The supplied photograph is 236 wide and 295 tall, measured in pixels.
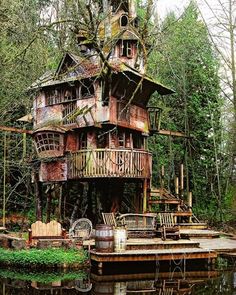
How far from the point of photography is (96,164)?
23.5m

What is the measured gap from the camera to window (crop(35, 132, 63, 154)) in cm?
2528

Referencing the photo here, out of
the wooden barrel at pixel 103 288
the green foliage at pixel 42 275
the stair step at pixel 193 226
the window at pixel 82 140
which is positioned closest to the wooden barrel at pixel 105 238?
the green foliage at pixel 42 275

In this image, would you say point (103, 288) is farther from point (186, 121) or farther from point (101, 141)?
point (186, 121)

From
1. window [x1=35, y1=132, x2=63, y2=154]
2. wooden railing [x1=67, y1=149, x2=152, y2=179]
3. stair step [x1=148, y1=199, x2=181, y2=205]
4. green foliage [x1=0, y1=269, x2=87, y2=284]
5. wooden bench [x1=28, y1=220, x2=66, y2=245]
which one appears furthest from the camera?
stair step [x1=148, y1=199, x2=181, y2=205]

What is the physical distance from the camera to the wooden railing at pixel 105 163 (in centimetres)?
2350

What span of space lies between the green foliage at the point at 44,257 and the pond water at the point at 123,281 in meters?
0.44

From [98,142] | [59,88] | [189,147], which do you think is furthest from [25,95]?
[189,147]

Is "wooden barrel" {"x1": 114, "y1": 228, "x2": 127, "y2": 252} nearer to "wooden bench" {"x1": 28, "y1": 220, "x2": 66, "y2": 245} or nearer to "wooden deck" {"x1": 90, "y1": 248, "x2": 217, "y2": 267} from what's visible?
"wooden deck" {"x1": 90, "y1": 248, "x2": 217, "y2": 267}

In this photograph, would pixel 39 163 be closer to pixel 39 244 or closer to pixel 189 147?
pixel 39 244

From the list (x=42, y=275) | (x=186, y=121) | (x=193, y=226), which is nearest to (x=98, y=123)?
(x=193, y=226)

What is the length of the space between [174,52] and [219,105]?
4.67m

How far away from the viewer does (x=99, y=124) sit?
80.5 feet

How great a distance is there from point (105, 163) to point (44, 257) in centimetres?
632

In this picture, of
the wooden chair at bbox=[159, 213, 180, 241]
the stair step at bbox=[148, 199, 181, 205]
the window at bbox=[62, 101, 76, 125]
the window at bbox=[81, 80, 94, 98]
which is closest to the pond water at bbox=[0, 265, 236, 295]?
the wooden chair at bbox=[159, 213, 180, 241]
